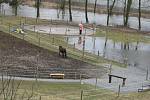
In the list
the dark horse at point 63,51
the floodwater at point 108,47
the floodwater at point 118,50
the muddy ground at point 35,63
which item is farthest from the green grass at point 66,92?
the floodwater at point 118,50

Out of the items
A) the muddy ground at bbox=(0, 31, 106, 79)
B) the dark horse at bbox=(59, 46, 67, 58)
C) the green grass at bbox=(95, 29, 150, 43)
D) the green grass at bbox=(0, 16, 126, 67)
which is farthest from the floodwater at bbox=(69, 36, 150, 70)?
the muddy ground at bbox=(0, 31, 106, 79)

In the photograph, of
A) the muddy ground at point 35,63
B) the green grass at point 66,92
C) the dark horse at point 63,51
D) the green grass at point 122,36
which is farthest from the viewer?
the green grass at point 122,36

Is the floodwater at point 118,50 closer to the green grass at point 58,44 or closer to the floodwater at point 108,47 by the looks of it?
the floodwater at point 108,47

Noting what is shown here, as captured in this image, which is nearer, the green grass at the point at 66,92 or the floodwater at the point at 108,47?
the green grass at the point at 66,92

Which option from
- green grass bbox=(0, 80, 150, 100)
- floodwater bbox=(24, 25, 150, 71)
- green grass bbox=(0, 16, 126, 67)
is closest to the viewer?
green grass bbox=(0, 80, 150, 100)

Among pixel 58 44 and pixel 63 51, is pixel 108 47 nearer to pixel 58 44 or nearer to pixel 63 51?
pixel 58 44

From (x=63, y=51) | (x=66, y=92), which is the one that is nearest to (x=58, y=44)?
(x=63, y=51)

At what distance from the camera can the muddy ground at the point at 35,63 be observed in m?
30.8

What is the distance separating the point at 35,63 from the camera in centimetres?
3334

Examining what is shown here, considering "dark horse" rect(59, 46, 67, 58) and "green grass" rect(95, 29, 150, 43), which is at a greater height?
"dark horse" rect(59, 46, 67, 58)

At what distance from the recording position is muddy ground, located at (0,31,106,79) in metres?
30.8

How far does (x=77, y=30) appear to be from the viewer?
59.4 metres

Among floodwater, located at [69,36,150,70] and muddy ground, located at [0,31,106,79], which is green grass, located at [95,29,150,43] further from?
muddy ground, located at [0,31,106,79]

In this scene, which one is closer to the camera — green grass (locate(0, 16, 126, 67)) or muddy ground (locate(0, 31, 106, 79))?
muddy ground (locate(0, 31, 106, 79))
